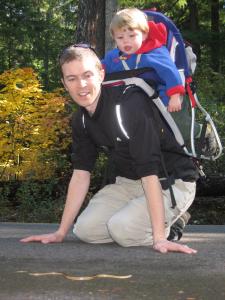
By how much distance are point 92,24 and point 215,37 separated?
11260mm

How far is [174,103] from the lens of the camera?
375 centimetres

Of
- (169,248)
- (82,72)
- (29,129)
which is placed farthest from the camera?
(29,129)

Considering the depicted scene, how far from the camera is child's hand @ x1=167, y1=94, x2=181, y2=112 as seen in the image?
148 inches

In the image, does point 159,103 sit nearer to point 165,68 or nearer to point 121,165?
point 165,68

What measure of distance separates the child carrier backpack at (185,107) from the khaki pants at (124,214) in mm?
280

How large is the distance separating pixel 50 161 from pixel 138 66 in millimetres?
5345

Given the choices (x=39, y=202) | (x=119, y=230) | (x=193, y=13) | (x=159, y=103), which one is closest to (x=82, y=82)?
(x=159, y=103)

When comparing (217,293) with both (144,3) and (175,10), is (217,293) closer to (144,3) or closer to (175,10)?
(144,3)

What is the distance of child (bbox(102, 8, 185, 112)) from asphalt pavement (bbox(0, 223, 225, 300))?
3.49 ft

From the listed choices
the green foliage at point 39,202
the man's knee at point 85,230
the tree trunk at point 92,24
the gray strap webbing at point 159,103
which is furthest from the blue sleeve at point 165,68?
the tree trunk at point 92,24

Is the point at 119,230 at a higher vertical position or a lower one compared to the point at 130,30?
lower

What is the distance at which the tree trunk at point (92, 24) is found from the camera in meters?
10.3

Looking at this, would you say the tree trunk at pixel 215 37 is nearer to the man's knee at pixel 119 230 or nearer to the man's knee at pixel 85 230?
the man's knee at pixel 85 230

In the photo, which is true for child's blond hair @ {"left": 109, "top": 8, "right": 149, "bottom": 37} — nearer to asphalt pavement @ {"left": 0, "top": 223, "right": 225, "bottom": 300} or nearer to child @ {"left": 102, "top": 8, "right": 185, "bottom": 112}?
child @ {"left": 102, "top": 8, "right": 185, "bottom": 112}
